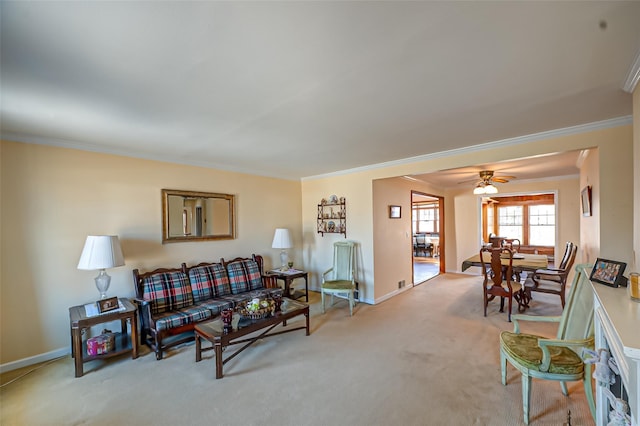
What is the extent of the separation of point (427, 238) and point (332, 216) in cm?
588

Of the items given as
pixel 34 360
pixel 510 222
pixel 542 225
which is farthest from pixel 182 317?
pixel 542 225

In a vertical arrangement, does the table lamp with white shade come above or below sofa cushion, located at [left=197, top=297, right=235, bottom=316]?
above

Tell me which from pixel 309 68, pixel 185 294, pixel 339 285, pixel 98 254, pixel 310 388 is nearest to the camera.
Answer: pixel 309 68

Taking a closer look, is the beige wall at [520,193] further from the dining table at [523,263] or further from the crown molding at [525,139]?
the crown molding at [525,139]

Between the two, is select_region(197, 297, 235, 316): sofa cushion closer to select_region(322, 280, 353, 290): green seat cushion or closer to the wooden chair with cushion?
select_region(322, 280, 353, 290): green seat cushion

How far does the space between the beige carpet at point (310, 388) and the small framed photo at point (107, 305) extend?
0.55m

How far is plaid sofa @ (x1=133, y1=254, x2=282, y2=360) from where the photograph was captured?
117 inches

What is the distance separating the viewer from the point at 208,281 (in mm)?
3727

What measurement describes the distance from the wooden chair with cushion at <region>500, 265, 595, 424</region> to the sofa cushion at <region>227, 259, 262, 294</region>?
318cm

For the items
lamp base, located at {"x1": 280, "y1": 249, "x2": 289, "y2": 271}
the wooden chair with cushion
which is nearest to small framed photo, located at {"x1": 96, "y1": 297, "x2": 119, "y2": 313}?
lamp base, located at {"x1": 280, "y1": 249, "x2": 289, "y2": 271}

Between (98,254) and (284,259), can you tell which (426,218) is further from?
(98,254)

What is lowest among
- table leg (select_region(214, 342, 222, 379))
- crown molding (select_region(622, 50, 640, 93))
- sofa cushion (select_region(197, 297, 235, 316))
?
table leg (select_region(214, 342, 222, 379))

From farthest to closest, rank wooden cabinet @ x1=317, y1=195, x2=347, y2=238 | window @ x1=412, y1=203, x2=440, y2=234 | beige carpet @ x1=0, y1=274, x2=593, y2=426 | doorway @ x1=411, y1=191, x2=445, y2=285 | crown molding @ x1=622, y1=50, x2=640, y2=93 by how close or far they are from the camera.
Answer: window @ x1=412, y1=203, x2=440, y2=234, doorway @ x1=411, y1=191, x2=445, y2=285, wooden cabinet @ x1=317, y1=195, x2=347, y2=238, beige carpet @ x1=0, y1=274, x2=593, y2=426, crown molding @ x1=622, y1=50, x2=640, y2=93

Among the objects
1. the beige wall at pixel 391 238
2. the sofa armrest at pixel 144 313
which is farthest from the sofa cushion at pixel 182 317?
the beige wall at pixel 391 238
